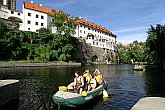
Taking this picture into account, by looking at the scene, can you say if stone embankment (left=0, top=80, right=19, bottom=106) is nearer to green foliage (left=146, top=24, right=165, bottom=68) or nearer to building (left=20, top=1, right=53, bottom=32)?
green foliage (left=146, top=24, right=165, bottom=68)

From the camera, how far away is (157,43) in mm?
68312

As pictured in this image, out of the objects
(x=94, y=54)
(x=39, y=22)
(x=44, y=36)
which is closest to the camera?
(x=44, y=36)

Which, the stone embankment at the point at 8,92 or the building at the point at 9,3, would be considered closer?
the stone embankment at the point at 8,92

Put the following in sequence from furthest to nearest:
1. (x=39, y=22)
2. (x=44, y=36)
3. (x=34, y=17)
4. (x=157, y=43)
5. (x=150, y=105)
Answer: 1. (x=39, y=22)
2. (x=34, y=17)
3. (x=44, y=36)
4. (x=157, y=43)
5. (x=150, y=105)

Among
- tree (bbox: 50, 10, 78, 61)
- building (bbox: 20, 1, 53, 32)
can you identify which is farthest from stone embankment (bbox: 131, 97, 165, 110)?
building (bbox: 20, 1, 53, 32)

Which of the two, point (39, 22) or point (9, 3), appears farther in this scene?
point (39, 22)

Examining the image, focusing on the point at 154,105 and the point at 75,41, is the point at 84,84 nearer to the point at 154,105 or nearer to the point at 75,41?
the point at 154,105

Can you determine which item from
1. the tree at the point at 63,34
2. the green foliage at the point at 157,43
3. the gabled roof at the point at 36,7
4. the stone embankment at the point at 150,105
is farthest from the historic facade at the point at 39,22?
the stone embankment at the point at 150,105

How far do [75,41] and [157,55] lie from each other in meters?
40.8

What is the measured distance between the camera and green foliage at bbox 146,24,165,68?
6619 cm

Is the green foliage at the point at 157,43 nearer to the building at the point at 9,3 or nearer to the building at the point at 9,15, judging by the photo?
the building at the point at 9,15

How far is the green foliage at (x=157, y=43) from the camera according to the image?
66188 millimetres

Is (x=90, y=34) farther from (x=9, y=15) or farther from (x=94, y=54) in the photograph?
(x=9, y=15)

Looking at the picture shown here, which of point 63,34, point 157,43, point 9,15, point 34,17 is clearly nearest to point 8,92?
point 157,43
